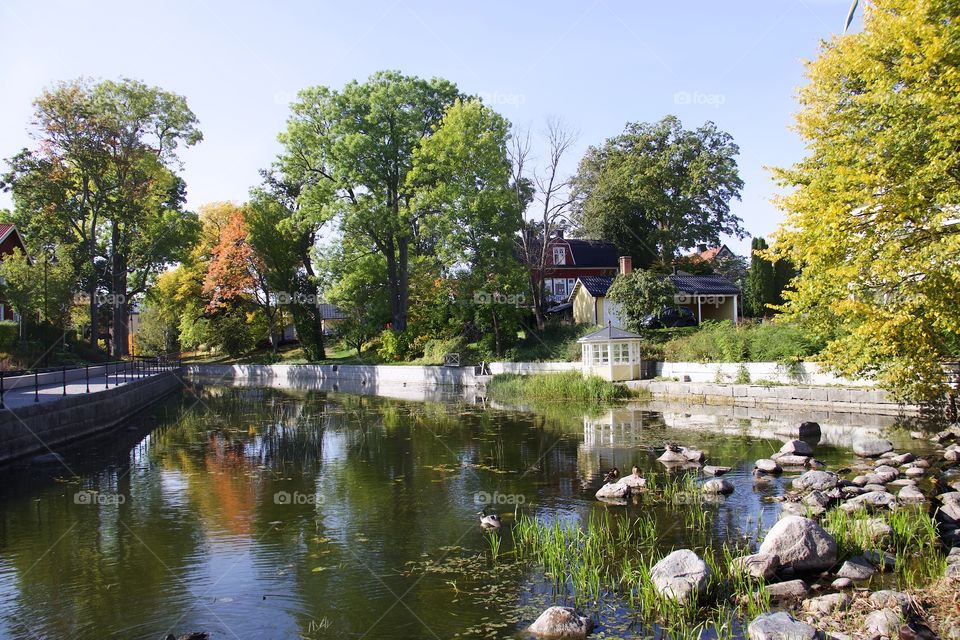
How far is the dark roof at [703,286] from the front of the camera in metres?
42.4

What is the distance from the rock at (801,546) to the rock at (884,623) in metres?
1.43

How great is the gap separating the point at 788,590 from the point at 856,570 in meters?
1.05

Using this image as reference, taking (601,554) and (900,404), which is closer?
(601,554)

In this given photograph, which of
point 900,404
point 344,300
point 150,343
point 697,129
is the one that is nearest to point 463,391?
point 344,300

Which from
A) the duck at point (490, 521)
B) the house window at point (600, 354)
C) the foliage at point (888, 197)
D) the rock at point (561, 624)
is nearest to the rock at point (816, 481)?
the foliage at point (888, 197)

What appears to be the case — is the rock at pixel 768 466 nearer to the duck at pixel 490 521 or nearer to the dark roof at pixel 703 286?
the duck at pixel 490 521

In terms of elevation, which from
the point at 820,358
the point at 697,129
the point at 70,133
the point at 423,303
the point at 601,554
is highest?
the point at 697,129

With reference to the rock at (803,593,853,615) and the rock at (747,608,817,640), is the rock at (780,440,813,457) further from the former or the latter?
the rock at (747,608,817,640)

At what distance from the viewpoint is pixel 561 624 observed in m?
7.00

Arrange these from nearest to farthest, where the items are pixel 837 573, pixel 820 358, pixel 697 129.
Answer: pixel 837 573 → pixel 820 358 → pixel 697 129

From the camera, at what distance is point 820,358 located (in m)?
15.5

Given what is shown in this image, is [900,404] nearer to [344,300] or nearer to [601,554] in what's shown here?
[601,554]

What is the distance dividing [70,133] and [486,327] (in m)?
25.5

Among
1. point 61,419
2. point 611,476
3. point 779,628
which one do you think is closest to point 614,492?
point 611,476
